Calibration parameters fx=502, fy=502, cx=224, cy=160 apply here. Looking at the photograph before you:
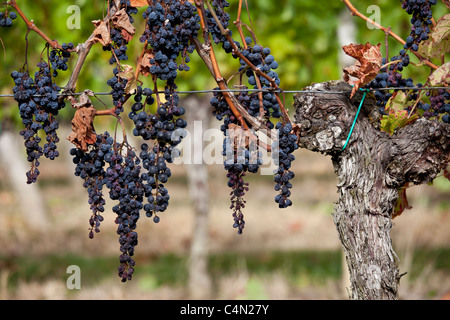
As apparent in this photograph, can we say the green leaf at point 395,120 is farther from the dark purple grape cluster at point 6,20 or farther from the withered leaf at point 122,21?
the dark purple grape cluster at point 6,20

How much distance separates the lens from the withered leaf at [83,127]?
1.70 meters

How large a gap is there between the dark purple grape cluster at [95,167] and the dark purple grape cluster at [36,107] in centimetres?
9

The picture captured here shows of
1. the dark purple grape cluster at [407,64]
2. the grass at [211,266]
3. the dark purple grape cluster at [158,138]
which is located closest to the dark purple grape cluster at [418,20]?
the dark purple grape cluster at [407,64]

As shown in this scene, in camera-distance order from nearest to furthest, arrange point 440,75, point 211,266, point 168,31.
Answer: point 168,31 → point 440,75 → point 211,266

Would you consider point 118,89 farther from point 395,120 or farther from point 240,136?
point 395,120

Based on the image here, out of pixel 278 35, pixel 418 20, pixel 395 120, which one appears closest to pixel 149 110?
pixel 395 120

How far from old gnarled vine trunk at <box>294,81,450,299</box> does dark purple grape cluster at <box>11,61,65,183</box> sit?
0.91m

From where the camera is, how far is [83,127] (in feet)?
5.57

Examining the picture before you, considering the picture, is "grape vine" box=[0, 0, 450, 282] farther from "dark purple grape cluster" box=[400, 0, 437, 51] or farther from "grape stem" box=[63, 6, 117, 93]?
"dark purple grape cluster" box=[400, 0, 437, 51]

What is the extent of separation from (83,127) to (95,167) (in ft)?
0.48

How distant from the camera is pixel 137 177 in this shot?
1.70 m

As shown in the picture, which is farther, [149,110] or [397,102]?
[397,102]
